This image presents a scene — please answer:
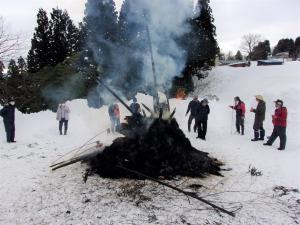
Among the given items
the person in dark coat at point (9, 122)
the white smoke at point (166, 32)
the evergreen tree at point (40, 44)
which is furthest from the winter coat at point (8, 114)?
the evergreen tree at point (40, 44)

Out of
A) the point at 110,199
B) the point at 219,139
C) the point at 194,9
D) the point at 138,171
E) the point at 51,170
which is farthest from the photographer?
the point at 219,139

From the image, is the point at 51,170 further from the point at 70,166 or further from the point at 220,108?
the point at 220,108

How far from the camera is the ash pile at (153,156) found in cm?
921

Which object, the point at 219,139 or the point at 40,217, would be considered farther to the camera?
the point at 219,139

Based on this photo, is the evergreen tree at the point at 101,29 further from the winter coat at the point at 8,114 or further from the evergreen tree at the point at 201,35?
the winter coat at the point at 8,114

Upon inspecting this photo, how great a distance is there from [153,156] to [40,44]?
25.4 metres

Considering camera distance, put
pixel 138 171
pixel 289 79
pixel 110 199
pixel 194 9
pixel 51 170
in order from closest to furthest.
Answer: pixel 110 199 → pixel 138 171 → pixel 51 170 → pixel 194 9 → pixel 289 79

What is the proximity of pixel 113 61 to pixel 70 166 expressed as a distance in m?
4.58

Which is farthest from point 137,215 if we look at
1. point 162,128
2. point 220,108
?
point 220,108

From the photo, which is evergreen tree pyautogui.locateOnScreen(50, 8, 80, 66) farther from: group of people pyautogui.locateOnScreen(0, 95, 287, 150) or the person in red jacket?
the person in red jacket

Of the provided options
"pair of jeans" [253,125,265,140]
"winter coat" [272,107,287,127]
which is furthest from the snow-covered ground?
"winter coat" [272,107,287,127]

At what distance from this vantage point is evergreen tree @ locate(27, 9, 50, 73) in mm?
31666

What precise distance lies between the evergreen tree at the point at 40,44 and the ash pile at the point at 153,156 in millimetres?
23616

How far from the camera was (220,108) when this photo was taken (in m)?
23.1
